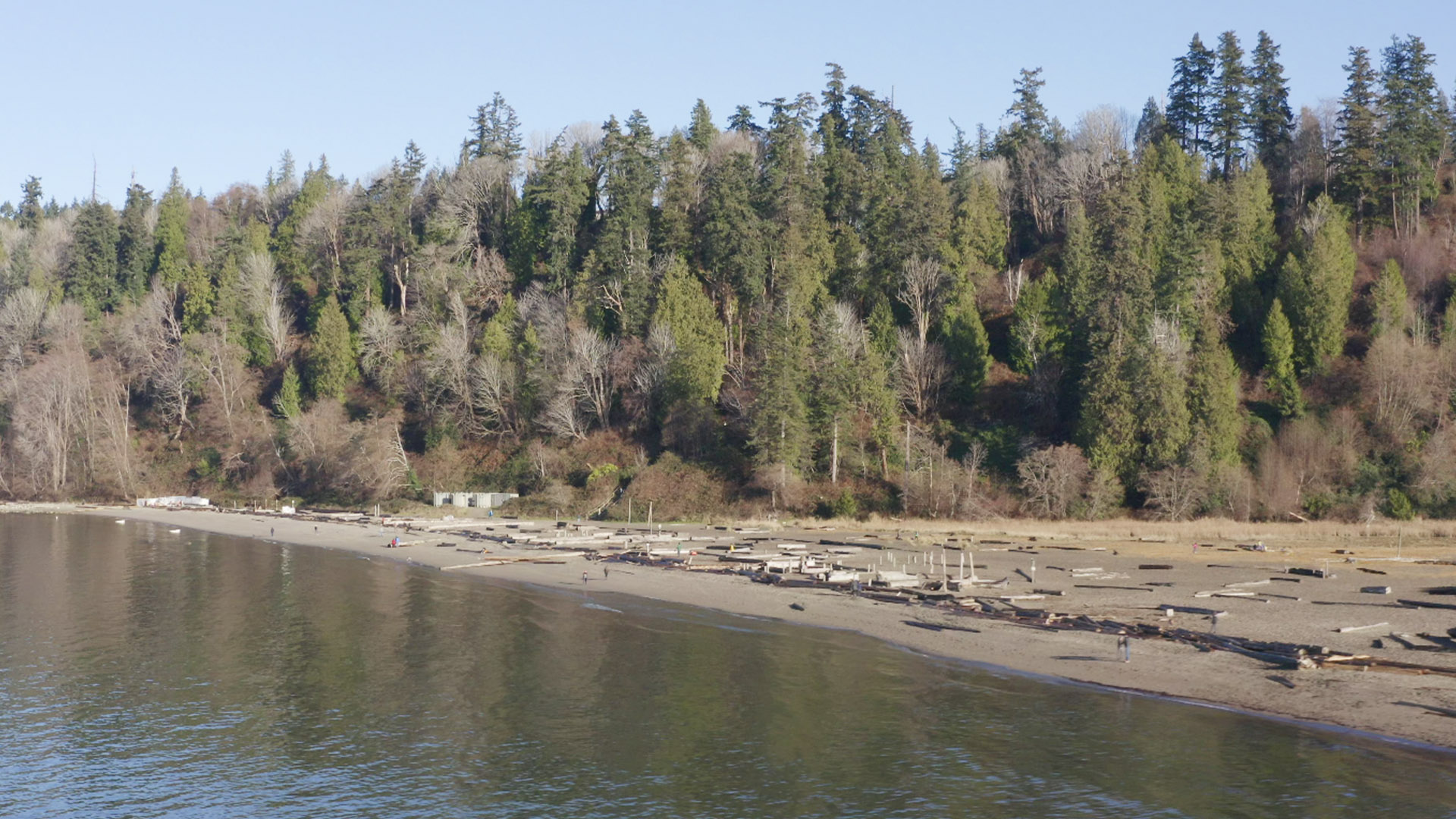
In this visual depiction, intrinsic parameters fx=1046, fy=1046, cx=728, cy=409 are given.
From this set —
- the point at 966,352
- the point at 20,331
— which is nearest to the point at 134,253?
the point at 20,331

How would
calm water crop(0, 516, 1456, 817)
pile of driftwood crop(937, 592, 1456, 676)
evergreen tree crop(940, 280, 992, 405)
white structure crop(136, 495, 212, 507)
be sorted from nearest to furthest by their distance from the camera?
1. calm water crop(0, 516, 1456, 817)
2. pile of driftwood crop(937, 592, 1456, 676)
3. evergreen tree crop(940, 280, 992, 405)
4. white structure crop(136, 495, 212, 507)

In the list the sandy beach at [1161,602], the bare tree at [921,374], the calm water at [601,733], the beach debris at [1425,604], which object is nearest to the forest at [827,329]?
the bare tree at [921,374]

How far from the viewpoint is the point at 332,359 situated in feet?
309

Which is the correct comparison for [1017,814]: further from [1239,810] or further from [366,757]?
[366,757]

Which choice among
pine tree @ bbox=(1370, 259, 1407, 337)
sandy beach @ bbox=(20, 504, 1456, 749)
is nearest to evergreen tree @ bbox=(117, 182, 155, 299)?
sandy beach @ bbox=(20, 504, 1456, 749)

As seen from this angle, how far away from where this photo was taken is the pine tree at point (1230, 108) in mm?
87375

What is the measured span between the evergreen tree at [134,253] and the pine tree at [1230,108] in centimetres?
11199

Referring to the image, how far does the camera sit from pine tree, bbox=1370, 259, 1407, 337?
65.8 m

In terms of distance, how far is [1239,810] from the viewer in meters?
19.6

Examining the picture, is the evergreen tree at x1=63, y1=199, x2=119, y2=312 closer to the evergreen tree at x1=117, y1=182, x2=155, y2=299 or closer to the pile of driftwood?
the evergreen tree at x1=117, y1=182, x2=155, y2=299

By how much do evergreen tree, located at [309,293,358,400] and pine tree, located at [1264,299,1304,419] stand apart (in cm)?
7395

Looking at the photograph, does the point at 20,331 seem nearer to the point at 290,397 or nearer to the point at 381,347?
the point at 290,397

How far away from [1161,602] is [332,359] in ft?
258

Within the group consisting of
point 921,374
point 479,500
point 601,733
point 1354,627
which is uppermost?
point 921,374
